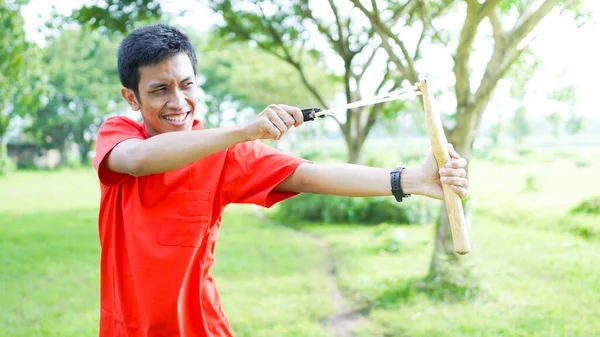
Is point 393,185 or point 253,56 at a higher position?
point 253,56

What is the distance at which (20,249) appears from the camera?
36.1 ft

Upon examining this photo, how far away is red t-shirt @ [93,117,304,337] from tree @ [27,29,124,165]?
135ft

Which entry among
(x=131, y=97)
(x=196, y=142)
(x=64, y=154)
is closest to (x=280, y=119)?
(x=196, y=142)

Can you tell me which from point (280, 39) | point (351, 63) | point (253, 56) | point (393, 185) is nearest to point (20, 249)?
point (280, 39)

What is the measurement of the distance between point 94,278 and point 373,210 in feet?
23.5

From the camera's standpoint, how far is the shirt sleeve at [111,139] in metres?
2.30

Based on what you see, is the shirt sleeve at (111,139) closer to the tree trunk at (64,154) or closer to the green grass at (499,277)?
the green grass at (499,277)

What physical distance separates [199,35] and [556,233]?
44.8m

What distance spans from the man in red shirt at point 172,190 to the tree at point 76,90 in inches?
1611

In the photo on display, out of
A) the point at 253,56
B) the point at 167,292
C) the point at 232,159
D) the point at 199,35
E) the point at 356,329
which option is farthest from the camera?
the point at 199,35

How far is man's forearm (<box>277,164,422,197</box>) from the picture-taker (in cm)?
244

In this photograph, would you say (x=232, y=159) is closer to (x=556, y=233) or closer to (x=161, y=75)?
(x=161, y=75)

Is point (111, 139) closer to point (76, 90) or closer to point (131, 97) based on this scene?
point (131, 97)

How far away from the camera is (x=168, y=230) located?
2354mm
